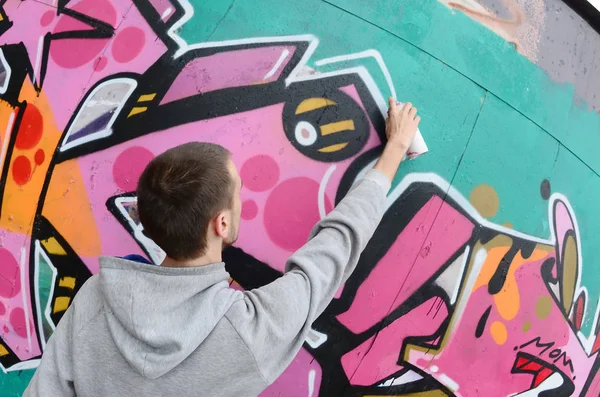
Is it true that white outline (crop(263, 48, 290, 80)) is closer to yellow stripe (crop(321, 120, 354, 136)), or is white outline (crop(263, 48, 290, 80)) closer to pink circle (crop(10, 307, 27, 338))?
yellow stripe (crop(321, 120, 354, 136))

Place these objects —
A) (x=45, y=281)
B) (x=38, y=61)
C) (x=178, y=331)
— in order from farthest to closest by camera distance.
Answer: (x=38, y=61)
(x=45, y=281)
(x=178, y=331)

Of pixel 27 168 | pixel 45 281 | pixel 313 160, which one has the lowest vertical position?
pixel 45 281

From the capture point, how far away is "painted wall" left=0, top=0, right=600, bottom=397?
97.7 inches

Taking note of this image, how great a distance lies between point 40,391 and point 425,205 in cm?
170

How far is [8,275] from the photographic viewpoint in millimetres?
2625

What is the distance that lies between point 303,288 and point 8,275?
60.0 inches

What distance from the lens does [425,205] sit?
254 centimetres

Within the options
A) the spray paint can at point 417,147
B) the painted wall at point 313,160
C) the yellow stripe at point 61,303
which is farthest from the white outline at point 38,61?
the spray paint can at point 417,147

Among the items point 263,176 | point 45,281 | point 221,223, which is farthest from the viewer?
point 45,281

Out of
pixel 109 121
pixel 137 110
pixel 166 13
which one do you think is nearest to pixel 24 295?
pixel 109 121

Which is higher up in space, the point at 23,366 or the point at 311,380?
the point at 311,380

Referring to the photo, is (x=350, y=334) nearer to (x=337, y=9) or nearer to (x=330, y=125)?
(x=330, y=125)

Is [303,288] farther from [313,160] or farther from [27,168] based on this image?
[27,168]

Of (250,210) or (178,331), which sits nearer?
(178,331)
